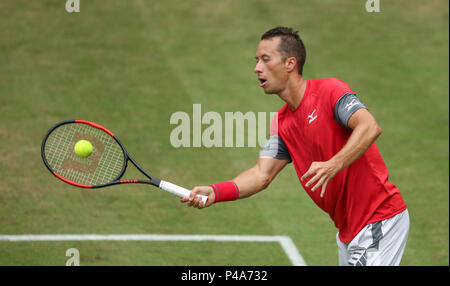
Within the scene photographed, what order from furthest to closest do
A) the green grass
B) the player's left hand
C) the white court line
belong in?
the green grass
the white court line
the player's left hand

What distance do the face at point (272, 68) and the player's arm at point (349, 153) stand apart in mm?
822

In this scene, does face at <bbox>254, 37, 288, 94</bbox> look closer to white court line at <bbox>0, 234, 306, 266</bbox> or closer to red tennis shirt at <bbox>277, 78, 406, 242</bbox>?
red tennis shirt at <bbox>277, 78, 406, 242</bbox>

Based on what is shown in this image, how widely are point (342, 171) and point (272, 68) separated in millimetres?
1009

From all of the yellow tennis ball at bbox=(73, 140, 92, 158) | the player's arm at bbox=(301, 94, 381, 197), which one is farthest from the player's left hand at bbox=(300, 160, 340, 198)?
the yellow tennis ball at bbox=(73, 140, 92, 158)

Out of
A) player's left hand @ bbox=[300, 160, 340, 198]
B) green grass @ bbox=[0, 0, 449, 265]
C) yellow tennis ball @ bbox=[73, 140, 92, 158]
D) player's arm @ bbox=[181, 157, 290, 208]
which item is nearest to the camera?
player's left hand @ bbox=[300, 160, 340, 198]

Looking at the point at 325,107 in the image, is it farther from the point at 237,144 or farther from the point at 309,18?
the point at 309,18

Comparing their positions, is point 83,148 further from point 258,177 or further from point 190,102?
point 190,102

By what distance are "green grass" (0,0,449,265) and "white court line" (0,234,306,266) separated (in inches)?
4.4

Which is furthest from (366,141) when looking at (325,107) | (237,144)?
(237,144)

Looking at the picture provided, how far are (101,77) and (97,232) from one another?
4.49 metres

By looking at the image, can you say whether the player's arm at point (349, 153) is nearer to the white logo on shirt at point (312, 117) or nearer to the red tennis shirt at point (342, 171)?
the red tennis shirt at point (342, 171)

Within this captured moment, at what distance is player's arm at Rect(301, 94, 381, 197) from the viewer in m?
5.00

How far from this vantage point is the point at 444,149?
36.7 ft

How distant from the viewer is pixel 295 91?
5.75 metres
